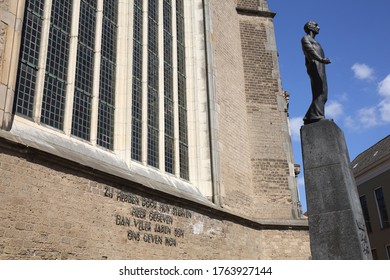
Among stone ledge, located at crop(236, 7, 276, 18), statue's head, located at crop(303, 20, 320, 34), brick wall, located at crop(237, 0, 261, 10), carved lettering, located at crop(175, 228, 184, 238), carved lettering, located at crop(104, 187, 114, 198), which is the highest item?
brick wall, located at crop(237, 0, 261, 10)

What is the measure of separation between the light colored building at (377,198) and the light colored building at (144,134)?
13.5m

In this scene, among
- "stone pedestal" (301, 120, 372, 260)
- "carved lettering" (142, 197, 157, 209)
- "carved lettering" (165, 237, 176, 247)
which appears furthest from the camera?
"carved lettering" (165, 237, 176, 247)

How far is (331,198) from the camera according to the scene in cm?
602

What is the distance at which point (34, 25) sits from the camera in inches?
307

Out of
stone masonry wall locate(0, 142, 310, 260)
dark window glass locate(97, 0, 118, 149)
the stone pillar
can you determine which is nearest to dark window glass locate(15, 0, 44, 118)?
the stone pillar

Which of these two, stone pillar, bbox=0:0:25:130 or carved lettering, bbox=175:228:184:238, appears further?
carved lettering, bbox=175:228:184:238

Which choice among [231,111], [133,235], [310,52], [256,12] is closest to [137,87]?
[133,235]

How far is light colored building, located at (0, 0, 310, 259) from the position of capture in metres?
6.77

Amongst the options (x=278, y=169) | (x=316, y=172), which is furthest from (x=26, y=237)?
(x=278, y=169)

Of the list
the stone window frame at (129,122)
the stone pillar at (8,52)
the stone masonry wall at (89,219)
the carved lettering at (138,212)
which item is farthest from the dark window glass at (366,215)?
the stone pillar at (8,52)

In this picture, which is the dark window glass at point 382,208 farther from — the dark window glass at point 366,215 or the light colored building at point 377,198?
the dark window glass at point 366,215

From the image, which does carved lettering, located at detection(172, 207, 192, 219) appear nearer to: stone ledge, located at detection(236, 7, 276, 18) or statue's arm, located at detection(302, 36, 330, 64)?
statue's arm, located at detection(302, 36, 330, 64)

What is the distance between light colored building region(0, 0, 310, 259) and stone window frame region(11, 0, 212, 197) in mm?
32

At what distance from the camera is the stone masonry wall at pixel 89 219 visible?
20.4 ft
